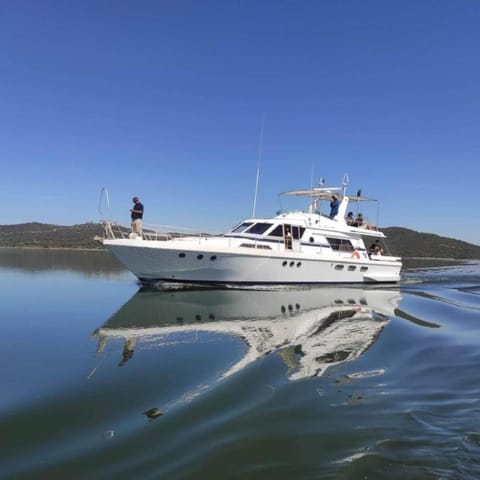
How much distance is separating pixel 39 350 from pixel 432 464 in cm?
786

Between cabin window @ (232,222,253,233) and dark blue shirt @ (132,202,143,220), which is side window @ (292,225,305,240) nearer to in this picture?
cabin window @ (232,222,253,233)

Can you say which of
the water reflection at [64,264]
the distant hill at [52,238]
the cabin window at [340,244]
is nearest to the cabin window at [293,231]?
the cabin window at [340,244]

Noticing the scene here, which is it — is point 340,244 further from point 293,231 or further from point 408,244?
point 408,244

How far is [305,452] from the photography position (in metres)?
4.55

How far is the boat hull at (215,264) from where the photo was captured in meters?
20.9

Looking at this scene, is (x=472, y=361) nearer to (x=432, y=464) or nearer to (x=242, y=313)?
(x=432, y=464)

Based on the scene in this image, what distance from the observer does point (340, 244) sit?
2627 cm

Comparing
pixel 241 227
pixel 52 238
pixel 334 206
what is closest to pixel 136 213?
pixel 241 227

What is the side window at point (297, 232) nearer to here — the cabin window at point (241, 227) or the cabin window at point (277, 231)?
the cabin window at point (277, 231)

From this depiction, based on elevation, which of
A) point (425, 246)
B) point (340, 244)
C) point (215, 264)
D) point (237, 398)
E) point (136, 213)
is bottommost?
point (237, 398)

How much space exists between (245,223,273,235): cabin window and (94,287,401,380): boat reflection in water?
333cm

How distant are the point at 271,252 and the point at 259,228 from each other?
5.91ft

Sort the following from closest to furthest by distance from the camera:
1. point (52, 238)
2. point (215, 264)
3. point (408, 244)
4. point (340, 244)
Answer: point (215, 264), point (340, 244), point (408, 244), point (52, 238)

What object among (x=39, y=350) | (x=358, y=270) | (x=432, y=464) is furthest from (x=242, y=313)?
(x=358, y=270)
